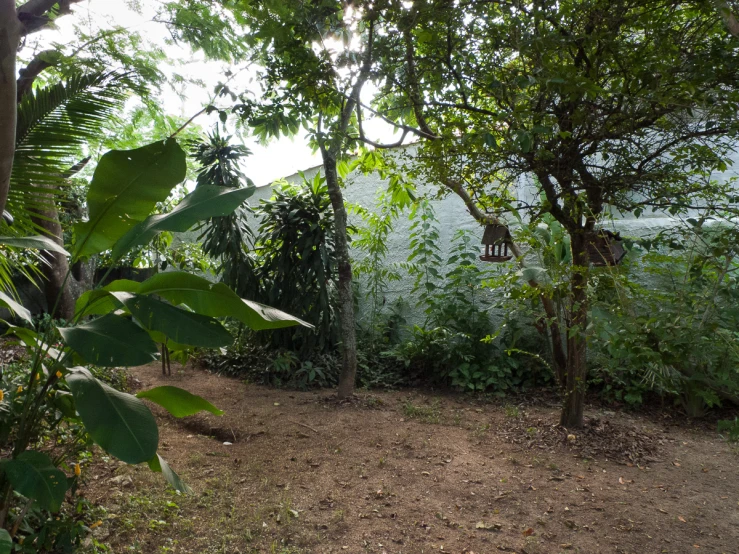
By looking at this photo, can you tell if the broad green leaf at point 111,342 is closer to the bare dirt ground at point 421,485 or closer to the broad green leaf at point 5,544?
the broad green leaf at point 5,544

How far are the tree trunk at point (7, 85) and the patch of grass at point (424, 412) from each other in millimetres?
3667

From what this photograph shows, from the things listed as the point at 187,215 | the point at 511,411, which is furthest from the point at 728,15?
the point at 511,411

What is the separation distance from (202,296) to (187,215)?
1.13 feet

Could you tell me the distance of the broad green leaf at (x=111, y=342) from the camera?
1.76m

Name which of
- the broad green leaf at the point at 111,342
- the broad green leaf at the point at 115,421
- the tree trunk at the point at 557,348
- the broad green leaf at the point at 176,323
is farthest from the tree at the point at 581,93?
the broad green leaf at the point at 115,421

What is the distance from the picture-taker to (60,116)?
→ 100 inches

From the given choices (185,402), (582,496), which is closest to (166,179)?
(185,402)

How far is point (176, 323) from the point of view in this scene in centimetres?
193

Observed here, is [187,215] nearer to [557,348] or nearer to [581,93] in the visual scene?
[581,93]

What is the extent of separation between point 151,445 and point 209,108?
87.9 inches

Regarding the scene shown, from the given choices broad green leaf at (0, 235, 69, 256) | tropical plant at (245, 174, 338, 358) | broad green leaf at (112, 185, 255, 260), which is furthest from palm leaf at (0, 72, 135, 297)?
tropical plant at (245, 174, 338, 358)

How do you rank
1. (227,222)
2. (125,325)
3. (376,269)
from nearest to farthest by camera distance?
Answer: (125,325), (227,222), (376,269)

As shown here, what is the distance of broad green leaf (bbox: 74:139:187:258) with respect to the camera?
7.40 ft

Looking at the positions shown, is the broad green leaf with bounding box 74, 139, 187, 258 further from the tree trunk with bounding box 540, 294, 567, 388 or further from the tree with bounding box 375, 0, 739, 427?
the tree trunk with bounding box 540, 294, 567, 388
